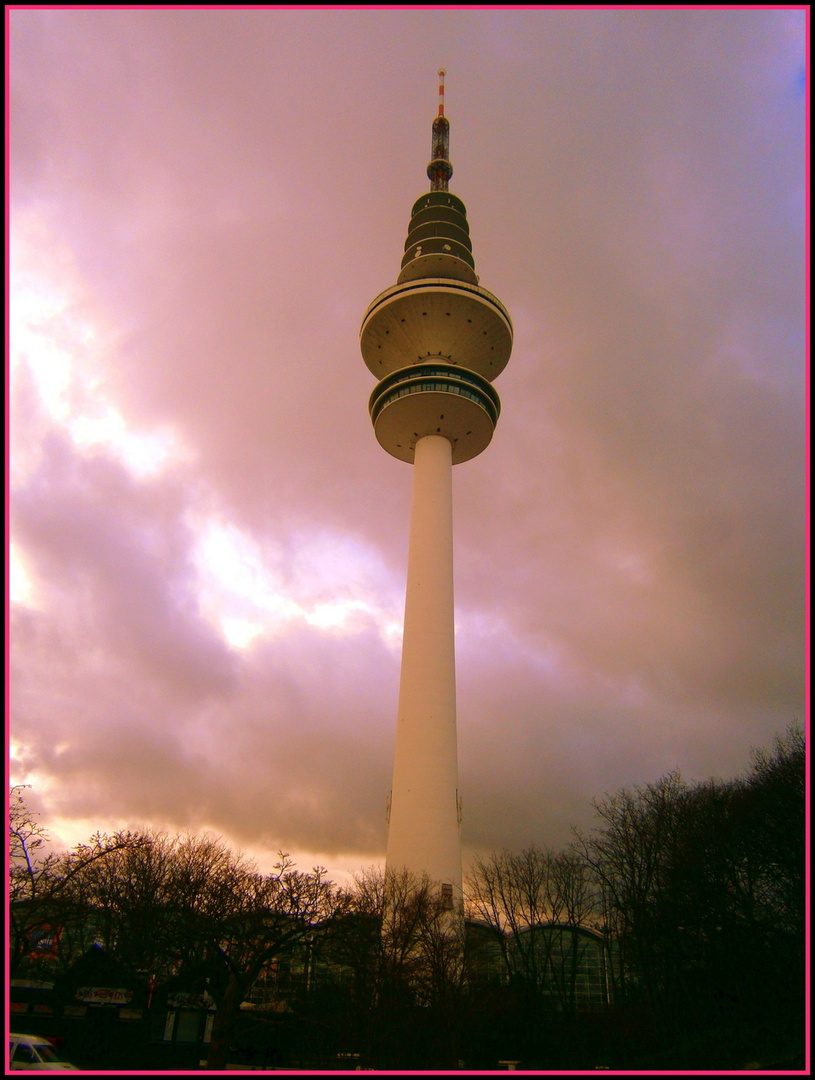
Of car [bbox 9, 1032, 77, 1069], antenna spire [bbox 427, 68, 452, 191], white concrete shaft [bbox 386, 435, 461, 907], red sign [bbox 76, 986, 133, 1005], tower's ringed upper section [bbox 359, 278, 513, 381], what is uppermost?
antenna spire [bbox 427, 68, 452, 191]

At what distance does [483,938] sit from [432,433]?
40.9 meters

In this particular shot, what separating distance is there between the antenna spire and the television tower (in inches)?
10.0

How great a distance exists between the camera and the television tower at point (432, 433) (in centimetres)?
4512

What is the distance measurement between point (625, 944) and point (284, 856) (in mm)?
26190

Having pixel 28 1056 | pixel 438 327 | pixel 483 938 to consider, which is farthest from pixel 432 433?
pixel 28 1056

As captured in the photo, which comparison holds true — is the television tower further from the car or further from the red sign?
the car

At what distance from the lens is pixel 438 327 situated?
61844 millimetres

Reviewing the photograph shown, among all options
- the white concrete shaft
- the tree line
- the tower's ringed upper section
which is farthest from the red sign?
the tower's ringed upper section

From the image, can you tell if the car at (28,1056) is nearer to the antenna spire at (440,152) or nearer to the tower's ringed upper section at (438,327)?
the tower's ringed upper section at (438,327)

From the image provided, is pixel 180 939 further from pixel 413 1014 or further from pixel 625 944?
pixel 625 944

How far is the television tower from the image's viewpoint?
1777 inches

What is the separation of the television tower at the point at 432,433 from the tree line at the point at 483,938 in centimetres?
402

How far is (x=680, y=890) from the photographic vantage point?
41625mm

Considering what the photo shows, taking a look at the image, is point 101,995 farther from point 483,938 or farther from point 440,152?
point 440,152
